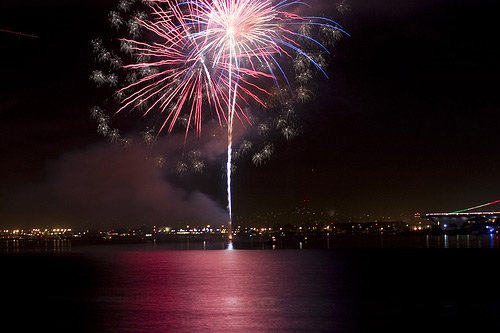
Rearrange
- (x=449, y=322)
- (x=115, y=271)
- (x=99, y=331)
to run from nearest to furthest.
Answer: (x=99, y=331), (x=449, y=322), (x=115, y=271)

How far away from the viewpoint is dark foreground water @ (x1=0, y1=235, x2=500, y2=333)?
1367 cm

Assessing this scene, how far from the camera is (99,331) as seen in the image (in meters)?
13.1

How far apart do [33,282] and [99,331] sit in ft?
45.1

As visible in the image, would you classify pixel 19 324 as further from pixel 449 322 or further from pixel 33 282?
pixel 33 282

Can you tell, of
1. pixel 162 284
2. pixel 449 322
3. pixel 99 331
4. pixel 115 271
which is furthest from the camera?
pixel 115 271

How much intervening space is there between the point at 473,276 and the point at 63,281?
54.9 feet

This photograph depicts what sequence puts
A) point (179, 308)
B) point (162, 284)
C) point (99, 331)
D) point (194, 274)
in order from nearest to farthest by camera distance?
point (99, 331), point (179, 308), point (162, 284), point (194, 274)

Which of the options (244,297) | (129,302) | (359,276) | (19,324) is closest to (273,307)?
(244,297)

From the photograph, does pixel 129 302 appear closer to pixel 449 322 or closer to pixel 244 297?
pixel 244 297

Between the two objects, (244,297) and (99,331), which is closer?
(99,331)

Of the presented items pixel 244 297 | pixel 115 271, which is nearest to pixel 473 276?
pixel 244 297

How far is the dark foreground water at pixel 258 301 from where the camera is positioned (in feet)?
44.9

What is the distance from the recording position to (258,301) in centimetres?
1764

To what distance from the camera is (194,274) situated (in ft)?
91.0
